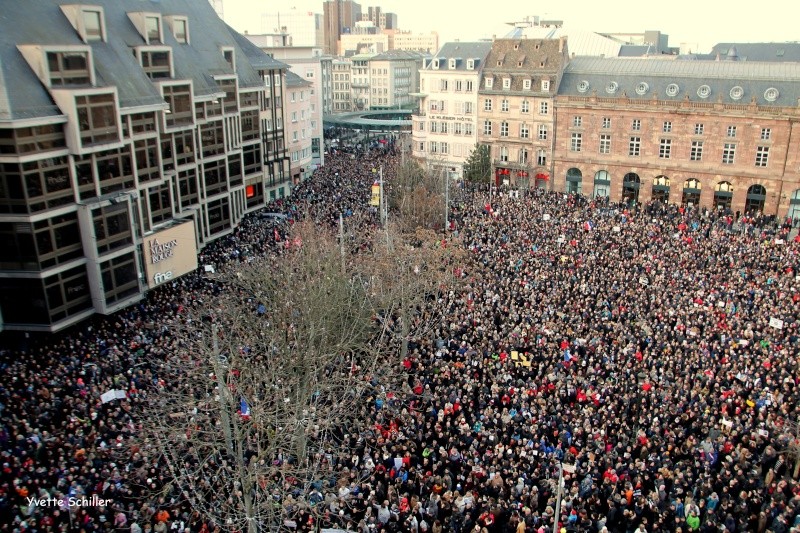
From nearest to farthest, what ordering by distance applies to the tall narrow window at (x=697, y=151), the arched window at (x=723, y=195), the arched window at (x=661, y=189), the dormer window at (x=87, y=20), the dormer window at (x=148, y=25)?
the dormer window at (x=87, y=20)
the dormer window at (x=148, y=25)
the arched window at (x=723, y=195)
the tall narrow window at (x=697, y=151)
the arched window at (x=661, y=189)

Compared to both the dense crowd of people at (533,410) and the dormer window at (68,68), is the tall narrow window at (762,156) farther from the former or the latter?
the dormer window at (68,68)

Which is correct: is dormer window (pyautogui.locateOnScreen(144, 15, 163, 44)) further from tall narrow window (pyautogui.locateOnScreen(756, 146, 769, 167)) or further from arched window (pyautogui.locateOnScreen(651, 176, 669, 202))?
tall narrow window (pyautogui.locateOnScreen(756, 146, 769, 167))

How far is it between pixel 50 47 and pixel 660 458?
3253 centimetres

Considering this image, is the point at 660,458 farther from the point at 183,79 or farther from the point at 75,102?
the point at 183,79

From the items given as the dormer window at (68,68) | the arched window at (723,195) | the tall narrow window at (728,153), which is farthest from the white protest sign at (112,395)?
the tall narrow window at (728,153)

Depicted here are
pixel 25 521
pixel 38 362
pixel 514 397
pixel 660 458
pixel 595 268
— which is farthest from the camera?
pixel 595 268

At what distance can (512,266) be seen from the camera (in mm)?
41812

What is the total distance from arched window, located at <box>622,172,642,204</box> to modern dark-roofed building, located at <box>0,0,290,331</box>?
38112mm

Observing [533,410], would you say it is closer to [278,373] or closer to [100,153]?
[278,373]

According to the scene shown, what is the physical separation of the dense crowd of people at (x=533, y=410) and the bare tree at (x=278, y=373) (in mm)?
972

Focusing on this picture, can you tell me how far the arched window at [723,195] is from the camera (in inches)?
2347

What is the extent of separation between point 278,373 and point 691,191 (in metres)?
49.1

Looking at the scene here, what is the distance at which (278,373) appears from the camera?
25859 millimetres

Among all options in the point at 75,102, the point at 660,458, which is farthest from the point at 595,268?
the point at 75,102
